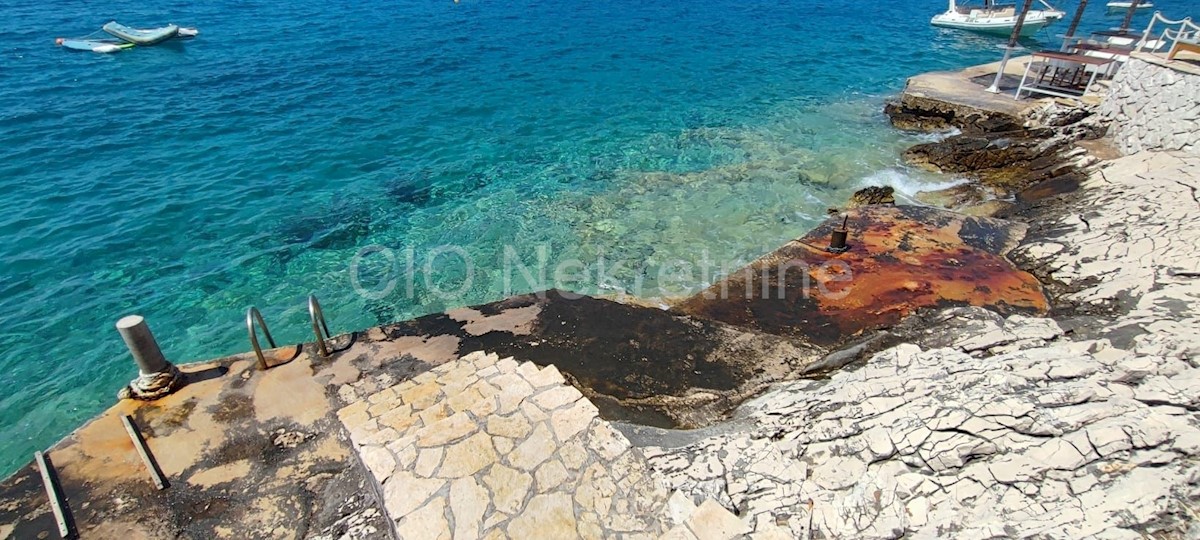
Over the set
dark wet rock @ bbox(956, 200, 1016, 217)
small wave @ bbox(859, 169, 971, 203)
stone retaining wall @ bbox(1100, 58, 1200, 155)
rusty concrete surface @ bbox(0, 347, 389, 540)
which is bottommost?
small wave @ bbox(859, 169, 971, 203)

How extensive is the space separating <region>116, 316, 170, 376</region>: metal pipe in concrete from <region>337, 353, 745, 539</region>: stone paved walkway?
229cm

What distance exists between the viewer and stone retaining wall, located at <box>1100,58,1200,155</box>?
35.3 feet

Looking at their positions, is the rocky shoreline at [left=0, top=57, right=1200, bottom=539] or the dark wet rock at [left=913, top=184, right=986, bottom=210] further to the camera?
the dark wet rock at [left=913, top=184, right=986, bottom=210]

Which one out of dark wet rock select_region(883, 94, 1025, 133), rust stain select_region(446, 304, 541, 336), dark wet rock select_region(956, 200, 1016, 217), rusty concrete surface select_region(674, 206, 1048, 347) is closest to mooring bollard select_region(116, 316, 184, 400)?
rust stain select_region(446, 304, 541, 336)

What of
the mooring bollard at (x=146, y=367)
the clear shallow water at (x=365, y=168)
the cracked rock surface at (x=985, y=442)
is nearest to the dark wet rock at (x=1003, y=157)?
the clear shallow water at (x=365, y=168)

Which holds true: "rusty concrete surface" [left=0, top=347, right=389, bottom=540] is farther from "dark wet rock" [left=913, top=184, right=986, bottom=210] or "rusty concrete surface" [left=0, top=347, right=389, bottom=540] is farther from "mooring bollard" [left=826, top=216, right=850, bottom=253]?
"dark wet rock" [left=913, top=184, right=986, bottom=210]

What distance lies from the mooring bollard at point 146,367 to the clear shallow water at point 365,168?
489 centimetres

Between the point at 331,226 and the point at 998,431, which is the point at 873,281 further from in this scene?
the point at 331,226

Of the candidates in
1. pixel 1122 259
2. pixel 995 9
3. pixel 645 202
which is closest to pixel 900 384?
pixel 1122 259

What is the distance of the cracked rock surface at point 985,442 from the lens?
13.1 ft

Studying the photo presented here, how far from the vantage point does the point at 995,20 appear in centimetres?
3466

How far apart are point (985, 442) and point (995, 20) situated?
41549 mm

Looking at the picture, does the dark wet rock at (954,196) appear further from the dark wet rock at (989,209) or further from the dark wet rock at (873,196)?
the dark wet rock at (873,196)

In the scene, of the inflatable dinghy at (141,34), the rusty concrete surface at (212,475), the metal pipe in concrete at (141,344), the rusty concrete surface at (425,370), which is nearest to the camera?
the rusty concrete surface at (212,475)
